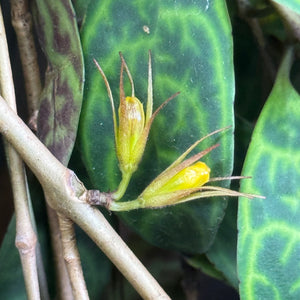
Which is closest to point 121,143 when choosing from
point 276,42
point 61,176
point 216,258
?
point 61,176

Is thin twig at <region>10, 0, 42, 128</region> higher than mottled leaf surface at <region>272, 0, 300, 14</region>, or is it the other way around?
mottled leaf surface at <region>272, 0, 300, 14</region>

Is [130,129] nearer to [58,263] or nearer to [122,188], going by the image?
[122,188]

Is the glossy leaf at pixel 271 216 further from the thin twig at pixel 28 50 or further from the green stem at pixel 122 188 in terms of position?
the thin twig at pixel 28 50

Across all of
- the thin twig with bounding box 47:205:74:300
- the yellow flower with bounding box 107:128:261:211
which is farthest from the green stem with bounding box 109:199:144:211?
the thin twig with bounding box 47:205:74:300

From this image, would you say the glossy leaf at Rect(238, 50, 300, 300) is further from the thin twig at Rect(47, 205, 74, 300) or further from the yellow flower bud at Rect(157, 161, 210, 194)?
the thin twig at Rect(47, 205, 74, 300)

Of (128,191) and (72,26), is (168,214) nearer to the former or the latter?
(128,191)

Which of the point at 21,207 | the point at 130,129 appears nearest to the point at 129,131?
the point at 130,129
